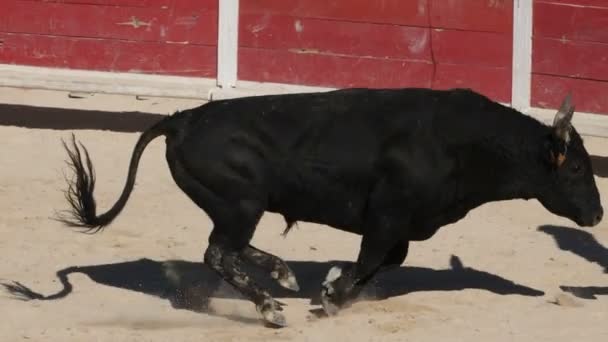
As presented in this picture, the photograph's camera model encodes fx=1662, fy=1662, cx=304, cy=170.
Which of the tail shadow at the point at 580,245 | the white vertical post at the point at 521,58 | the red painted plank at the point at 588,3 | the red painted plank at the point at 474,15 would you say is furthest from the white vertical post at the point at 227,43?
the tail shadow at the point at 580,245

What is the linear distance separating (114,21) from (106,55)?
0.79ft

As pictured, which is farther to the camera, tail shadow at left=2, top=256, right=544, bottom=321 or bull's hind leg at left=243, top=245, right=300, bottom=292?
tail shadow at left=2, top=256, right=544, bottom=321

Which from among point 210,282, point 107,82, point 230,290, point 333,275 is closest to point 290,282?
point 333,275

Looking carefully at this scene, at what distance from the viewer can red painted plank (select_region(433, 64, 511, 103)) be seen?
10.9 m

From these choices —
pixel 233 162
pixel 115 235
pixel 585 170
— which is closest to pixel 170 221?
pixel 115 235

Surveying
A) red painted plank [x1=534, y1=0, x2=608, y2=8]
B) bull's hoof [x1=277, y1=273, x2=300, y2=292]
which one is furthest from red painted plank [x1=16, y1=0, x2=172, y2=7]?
bull's hoof [x1=277, y1=273, x2=300, y2=292]

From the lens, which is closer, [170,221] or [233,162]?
[233,162]

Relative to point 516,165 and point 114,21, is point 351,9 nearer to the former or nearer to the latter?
point 114,21

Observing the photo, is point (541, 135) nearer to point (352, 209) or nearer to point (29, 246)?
point (352, 209)

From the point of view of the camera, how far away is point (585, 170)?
748 centimetres

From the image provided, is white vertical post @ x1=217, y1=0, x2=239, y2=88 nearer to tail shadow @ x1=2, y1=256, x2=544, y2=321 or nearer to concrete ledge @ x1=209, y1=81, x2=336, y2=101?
concrete ledge @ x1=209, y1=81, x2=336, y2=101

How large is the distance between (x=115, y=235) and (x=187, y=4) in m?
2.84

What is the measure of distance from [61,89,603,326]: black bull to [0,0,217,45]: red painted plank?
3835mm

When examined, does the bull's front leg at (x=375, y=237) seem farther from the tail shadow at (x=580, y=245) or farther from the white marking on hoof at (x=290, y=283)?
the tail shadow at (x=580, y=245)
